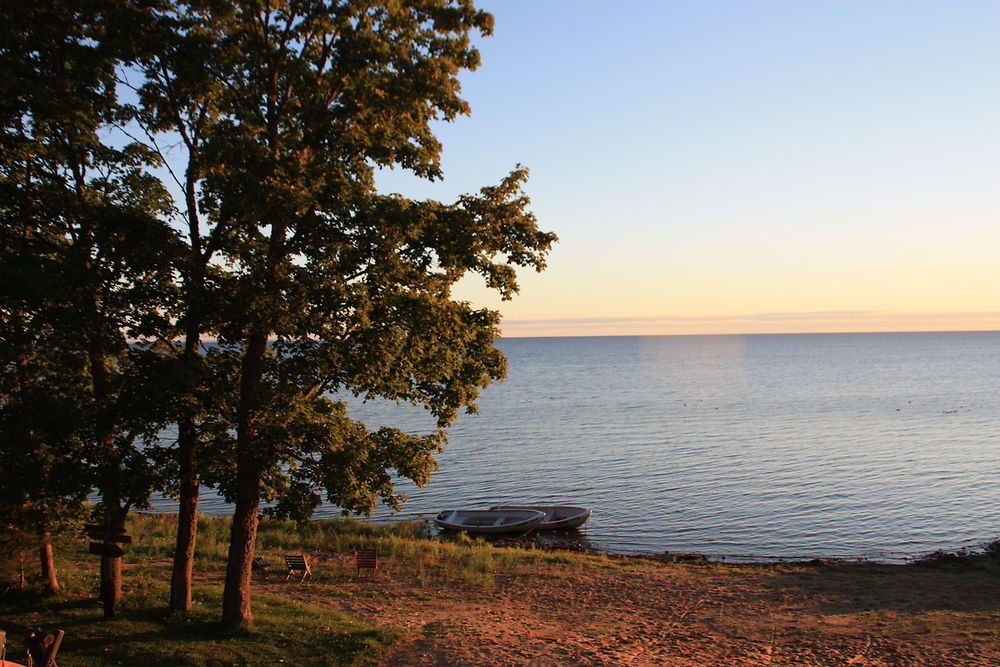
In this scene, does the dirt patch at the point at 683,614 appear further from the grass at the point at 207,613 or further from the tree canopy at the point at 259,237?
the tree canopy at the point at 259,237

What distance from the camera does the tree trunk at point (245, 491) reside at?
45.8ft

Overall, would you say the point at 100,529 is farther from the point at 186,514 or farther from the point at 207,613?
the point at 207,613

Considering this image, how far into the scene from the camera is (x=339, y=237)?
44.1 feet

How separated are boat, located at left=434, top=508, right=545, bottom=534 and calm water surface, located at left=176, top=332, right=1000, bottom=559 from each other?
300 cm

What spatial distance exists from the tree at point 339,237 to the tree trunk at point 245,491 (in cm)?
3

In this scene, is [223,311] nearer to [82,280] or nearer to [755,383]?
[82,280]

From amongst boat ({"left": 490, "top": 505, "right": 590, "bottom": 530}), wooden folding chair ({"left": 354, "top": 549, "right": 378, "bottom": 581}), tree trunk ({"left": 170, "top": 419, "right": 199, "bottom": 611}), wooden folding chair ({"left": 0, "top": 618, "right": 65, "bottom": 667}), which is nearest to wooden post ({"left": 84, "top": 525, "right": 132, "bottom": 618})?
tree trunk ({"left": 170, "top": 419, "right": 199, "bottom": 611})

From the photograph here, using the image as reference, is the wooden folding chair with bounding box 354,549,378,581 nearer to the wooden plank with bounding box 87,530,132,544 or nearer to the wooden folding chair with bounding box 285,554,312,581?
the wooden folding chair with bounding box 285,554,312,581

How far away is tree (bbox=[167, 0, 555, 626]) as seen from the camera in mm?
12820

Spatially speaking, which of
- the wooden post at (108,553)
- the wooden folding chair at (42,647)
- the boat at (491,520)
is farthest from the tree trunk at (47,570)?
the boat at (491,520)

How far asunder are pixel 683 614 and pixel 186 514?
44.7ft

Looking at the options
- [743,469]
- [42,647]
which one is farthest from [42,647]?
[743,469]

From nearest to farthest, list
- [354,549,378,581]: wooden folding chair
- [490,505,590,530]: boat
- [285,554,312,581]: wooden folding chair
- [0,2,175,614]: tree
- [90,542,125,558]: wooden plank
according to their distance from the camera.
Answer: [0,2,175,614]: tree → [90,542,125,558]: wooden plank → [285,554,312,581]: wooden folding chair → [354,549,378,581]: wooden folding chair → [490,505,590,530]: boat

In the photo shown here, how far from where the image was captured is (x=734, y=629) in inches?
735
